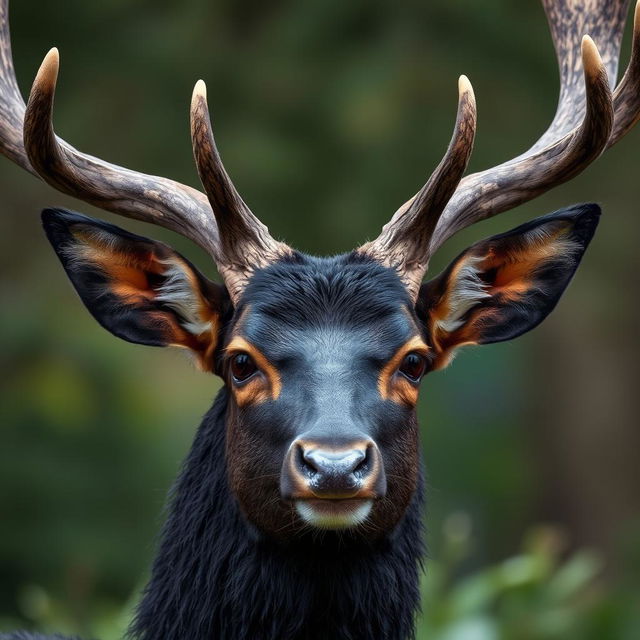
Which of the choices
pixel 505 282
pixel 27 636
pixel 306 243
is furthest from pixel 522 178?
pixel 306 243

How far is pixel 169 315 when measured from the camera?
6.77 meters

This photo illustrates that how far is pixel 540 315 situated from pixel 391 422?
1.18 meters

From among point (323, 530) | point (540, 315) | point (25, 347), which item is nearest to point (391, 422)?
point (323, 530)

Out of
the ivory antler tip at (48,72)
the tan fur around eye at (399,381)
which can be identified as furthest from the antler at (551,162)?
the ivory antler tip at (48,72)

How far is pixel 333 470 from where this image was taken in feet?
18.4

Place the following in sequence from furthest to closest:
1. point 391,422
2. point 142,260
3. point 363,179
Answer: point 363,179, point 142,260, point 391,422

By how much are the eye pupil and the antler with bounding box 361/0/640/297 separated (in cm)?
37

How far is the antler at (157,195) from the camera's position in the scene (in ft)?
21.1

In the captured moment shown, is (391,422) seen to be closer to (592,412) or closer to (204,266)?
(204,266)

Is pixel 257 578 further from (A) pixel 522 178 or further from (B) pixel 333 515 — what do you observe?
(A) pixel 522 178

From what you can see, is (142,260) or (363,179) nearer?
(142,260)

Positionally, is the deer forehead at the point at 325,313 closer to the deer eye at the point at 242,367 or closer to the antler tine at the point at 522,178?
the deer eye at the point at 242,367

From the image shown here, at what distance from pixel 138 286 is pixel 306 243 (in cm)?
686

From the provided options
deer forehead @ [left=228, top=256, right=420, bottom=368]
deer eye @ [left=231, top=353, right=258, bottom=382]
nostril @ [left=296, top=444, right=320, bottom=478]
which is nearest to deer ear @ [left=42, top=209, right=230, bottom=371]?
deer forehead @ [left=228, top=256, right=420, bottom=368]
